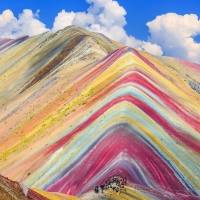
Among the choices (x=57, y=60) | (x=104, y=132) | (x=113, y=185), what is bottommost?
(x=113, y=185)

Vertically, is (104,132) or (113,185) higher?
(104,132)

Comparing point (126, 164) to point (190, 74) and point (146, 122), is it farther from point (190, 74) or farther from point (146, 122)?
point (190, 74)

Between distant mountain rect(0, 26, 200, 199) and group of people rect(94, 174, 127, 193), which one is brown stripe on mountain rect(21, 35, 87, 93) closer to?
distant mountain rect(0, 26, 200, 199)

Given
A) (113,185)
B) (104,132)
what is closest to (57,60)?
(104,132)

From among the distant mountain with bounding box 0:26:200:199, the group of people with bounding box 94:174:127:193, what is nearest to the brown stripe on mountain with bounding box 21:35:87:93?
the distant mountain with bounding box 0:26:200:199

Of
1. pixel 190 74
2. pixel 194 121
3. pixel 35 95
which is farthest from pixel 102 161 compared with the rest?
pixel 190 74

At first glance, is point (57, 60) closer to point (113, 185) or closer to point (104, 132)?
point (104, 132)

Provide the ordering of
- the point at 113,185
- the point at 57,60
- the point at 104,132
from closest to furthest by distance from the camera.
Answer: the point at 113,185
the point at 104,132
the point at 57,60
